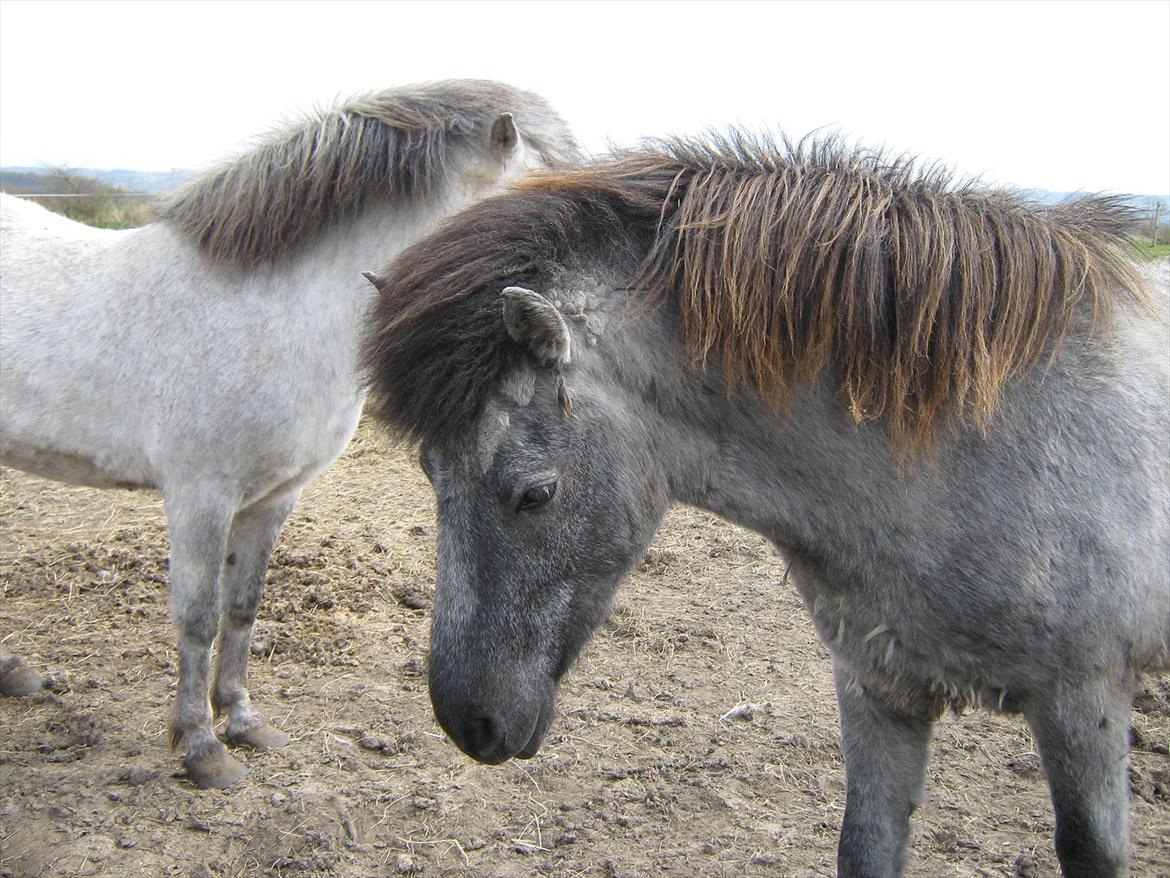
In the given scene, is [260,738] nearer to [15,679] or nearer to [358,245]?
[15,679]

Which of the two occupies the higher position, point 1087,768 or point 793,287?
point 793,287

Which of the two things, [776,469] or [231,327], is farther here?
[231,327]

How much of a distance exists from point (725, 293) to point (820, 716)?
2.32 meters

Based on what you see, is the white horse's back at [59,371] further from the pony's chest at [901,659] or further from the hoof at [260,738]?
the pony's chest at [901,659]

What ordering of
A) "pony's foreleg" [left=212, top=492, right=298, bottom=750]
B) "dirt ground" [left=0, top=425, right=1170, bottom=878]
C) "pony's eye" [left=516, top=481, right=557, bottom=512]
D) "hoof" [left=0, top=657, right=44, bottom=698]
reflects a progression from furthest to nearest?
1. "hoof" [left=0, top=657, right=44, bottom=698]
2. "pony's foreleg" [left=212, top=492, right=298, bottom=750]
3. "dirt ground" [left=0, top=425, right=1170, bottom=878]
4. "pony's eye" [left=516, top=481, right=557, bottom=512]

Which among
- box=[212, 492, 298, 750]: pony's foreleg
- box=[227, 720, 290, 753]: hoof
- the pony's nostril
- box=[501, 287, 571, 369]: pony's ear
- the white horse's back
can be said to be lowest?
box=[227, 720, 290, 753]: hoof

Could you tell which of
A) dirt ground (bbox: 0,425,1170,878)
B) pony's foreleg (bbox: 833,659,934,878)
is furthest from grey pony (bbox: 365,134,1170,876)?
dirt ground (bbox: 0,425,1170,878)

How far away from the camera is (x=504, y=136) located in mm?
3400

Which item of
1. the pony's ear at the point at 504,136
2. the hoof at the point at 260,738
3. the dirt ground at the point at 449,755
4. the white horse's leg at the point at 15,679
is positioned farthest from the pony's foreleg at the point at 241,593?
the pony's ear at the point at 504,136

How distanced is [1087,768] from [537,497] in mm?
1286

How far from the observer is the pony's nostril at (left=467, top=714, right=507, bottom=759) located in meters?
1.95

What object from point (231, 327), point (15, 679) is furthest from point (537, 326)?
point (15, 679)

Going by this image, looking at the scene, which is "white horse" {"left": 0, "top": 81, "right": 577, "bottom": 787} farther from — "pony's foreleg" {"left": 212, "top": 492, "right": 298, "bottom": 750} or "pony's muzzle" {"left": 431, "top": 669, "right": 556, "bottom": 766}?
"pony's muzzle" {"left": 431, "top": 669, "right": 556, "bottom": 766}

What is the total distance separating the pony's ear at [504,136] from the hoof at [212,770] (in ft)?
7.83
